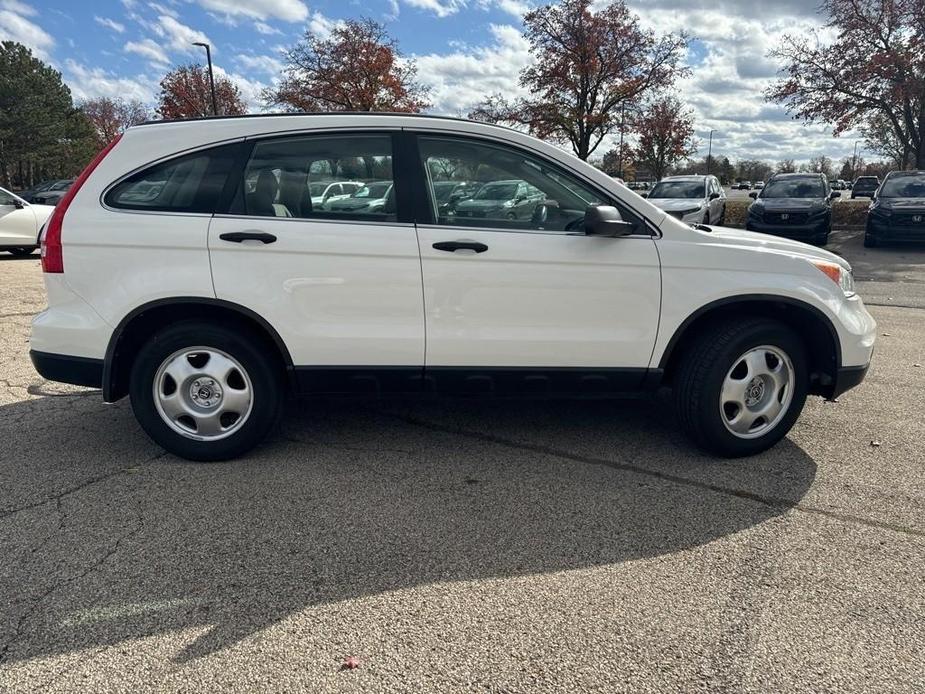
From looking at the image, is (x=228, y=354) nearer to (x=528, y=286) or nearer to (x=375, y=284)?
(x=375, y=284)

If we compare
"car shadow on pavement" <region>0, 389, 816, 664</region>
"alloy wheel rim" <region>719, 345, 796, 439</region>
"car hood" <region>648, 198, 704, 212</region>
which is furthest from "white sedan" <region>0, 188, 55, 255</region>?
"alloy wheel rim" <region>719, 345, 796, 439</region>

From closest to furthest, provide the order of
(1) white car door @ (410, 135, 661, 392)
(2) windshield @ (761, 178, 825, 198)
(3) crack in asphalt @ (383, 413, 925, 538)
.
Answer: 1. (3) crack in asphalt @ (383, 413, 925, 538)
2. (1) white car door @ (410, 135, 661, 392)
3. (2) windshield @ (761, 178, 825, 198)

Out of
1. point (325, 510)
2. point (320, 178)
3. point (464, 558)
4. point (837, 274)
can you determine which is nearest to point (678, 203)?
point (837, 274)

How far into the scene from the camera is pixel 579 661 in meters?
2.25

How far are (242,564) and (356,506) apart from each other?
648mm

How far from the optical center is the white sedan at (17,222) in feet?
42.3

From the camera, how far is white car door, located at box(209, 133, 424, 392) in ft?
11.4

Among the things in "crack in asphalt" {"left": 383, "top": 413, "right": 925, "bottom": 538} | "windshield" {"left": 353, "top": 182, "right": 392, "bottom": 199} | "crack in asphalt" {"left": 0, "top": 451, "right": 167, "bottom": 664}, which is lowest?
"crack in asphalt" {"left": 0, "top": 451, "right": 167, "bottom": 664}

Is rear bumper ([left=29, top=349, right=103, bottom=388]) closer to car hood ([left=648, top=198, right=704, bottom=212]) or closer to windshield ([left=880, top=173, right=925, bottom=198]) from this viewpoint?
car hood ([left=648, top=198, right=704, bottom=212])

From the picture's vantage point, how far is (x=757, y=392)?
151 inches

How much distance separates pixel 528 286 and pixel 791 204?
14.4 m

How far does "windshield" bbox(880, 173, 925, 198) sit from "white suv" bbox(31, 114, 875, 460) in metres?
14.4

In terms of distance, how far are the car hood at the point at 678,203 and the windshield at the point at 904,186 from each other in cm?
423

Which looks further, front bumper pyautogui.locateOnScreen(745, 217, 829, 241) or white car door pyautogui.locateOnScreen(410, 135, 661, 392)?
front bumper pyautogui.locateOnScreen(745, 217, 829, 241)
